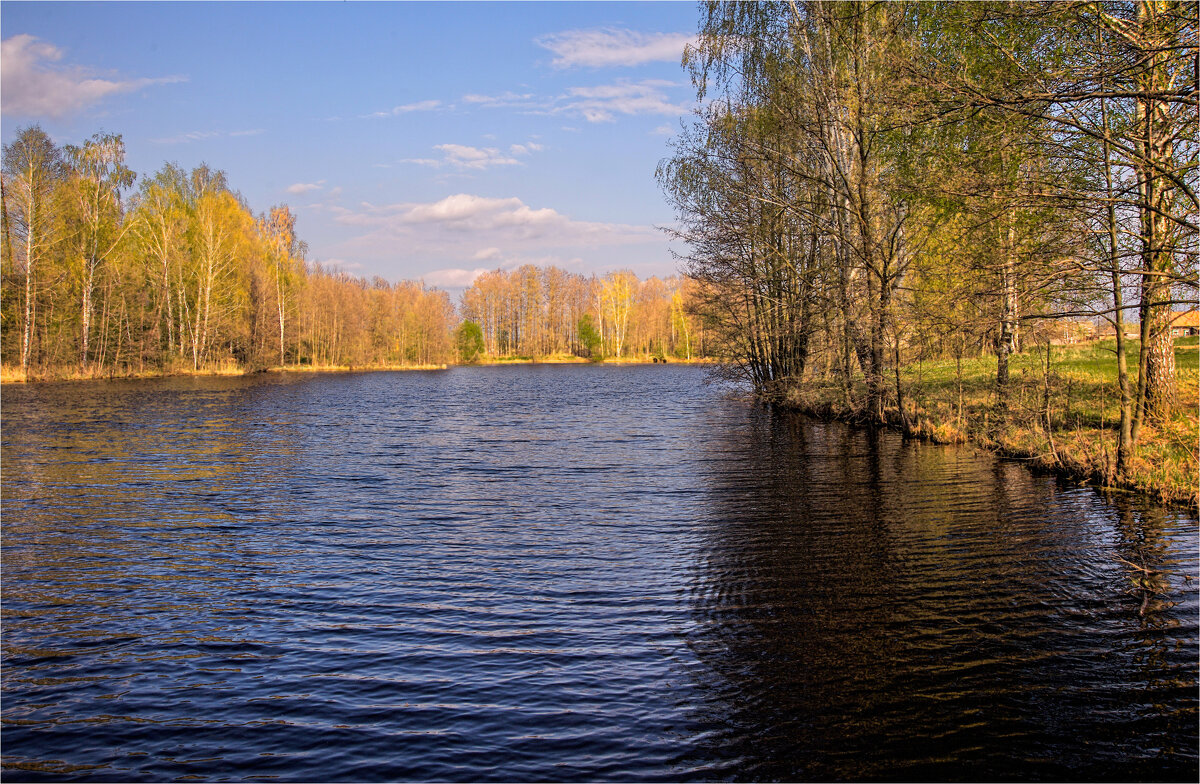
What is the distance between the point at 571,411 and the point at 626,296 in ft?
288

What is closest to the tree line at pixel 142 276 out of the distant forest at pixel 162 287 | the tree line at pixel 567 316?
the distant forest at pixel 162 287

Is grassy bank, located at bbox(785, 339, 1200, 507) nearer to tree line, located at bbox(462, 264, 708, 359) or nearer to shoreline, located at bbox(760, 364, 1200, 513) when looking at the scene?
shoreline, located at bbox(760, 364, 1200, 513)

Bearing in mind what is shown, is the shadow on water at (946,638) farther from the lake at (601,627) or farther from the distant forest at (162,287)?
the distant forest at (162,287)

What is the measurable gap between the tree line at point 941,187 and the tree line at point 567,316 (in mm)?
85805

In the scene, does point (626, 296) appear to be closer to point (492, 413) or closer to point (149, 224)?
point (149, 224)

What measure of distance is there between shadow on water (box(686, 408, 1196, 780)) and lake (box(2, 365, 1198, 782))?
0.11 ft

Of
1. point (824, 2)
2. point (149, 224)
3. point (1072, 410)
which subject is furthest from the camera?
point (149, 224)

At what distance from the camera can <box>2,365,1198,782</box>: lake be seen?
5.40 m

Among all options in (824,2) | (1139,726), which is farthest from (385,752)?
(824,2)

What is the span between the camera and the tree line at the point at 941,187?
10.2 m

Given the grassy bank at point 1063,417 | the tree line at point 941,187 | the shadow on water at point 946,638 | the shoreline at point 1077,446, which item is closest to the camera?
the shadow on water at point 946,638

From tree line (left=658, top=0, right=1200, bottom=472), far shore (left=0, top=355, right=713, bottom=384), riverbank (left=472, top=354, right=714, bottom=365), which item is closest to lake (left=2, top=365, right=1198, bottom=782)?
tree line (left=658, top=0, right=1200, bottom=472)

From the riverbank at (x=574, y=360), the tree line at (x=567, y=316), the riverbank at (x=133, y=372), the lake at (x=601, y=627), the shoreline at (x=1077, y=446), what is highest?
the tree line at (x=567, y=316)

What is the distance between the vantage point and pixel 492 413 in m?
33.2
